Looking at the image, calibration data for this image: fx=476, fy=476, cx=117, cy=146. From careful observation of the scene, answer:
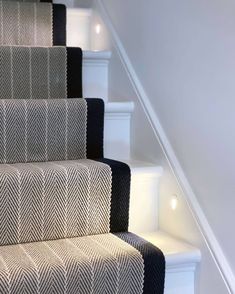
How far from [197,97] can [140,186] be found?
32 cm

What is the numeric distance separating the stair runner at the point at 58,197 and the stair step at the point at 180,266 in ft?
0.17

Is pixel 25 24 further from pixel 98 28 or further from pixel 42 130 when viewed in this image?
pixel 42 130

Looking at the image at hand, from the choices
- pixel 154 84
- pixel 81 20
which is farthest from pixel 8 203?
pixel 81 20

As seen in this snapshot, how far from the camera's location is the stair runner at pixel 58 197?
1.04 m

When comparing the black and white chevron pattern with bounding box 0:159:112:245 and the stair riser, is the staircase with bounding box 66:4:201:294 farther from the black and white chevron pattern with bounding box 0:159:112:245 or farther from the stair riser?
the black and white chevron pattern with bounding box 0:159:112:245

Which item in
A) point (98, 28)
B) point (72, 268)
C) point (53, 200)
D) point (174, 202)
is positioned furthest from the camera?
point (98, 28)

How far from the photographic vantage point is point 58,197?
1.20m

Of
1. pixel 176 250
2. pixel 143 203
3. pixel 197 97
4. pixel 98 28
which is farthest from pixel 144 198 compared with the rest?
pixel 98 28

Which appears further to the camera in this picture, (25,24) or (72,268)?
(25,24)

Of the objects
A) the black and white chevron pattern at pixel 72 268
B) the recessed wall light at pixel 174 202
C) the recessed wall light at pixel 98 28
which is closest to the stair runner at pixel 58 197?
the black and white chevron pattern at pixel 72 268

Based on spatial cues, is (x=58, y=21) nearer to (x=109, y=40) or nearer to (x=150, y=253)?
(x=109, y=40)

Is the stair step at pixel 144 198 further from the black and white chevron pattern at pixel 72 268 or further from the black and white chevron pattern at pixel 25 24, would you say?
the black and white chevron pattern at pixel 25 24

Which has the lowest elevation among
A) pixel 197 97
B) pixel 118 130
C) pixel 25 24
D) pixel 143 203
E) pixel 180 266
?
pixel 180 266

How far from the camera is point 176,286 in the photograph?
3.97 ft
